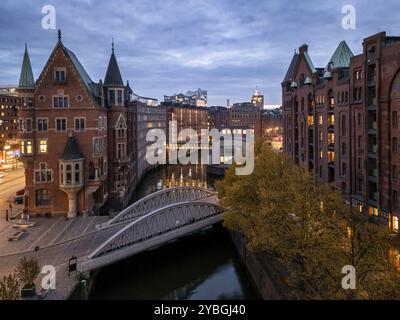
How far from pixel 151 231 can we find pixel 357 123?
22.1 metres

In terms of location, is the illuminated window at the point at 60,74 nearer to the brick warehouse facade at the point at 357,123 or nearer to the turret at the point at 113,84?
the turret at the point at 113,84

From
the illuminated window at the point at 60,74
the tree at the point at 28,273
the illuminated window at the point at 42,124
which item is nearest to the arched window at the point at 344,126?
the illuminated window at the point at 60,74

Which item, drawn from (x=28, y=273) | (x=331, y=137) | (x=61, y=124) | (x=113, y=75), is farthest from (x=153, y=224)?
(x=331, y=137)

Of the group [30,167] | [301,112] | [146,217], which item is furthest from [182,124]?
[146,217]

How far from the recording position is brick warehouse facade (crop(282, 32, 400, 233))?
3192cm

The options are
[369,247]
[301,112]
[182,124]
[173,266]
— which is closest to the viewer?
[369,247]

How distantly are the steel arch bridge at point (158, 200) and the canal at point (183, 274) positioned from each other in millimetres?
4422

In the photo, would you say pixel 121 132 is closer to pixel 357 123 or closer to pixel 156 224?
pixel 156 224

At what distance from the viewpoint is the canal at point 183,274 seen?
30.8m

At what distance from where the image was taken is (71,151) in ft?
146

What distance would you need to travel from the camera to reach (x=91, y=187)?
45.8 metres

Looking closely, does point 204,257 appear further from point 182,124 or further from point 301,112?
point 182,124

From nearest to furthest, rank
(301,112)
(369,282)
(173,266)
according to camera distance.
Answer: (369,282) → (173,266) → (301,112)

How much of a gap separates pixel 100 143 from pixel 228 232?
59.5 feet
